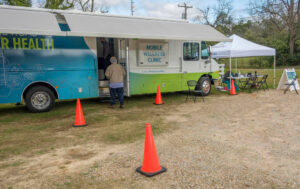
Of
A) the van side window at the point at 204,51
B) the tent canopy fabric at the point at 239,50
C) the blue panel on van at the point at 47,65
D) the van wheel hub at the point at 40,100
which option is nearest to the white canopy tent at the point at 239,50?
the tent canopy fabric at the point at 239,50

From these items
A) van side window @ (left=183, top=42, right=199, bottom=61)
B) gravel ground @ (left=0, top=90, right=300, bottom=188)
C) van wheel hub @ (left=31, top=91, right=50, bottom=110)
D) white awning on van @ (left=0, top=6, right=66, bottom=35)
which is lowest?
gravel ground @ (left=0, top=90, right=300, bottom=188)

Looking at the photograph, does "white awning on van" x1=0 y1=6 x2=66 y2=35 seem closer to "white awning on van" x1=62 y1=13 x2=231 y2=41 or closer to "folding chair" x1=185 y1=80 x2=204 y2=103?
"white awning on van" x1=62 y1=13 x2=231 y2=41

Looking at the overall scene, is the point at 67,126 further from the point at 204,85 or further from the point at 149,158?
the point at 204,85

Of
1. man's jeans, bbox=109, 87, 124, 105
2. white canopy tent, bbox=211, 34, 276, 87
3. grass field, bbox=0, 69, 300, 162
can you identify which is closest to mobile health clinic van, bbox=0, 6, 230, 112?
man's jeans, bbox=109, 87, 124, 105

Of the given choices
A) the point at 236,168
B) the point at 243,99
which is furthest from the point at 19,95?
the point at 243,99

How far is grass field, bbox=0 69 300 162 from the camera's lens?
520 centimetres

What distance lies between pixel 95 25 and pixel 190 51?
430cm

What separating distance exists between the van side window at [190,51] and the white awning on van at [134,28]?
25.9 inches

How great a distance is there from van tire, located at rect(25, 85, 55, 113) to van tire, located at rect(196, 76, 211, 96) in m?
5.79

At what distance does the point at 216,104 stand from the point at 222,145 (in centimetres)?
446

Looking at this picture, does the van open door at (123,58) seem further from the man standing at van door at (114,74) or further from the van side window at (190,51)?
the van side window at (190,51)

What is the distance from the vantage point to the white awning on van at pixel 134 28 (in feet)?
24.7

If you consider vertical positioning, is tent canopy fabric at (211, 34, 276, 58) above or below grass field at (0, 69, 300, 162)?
above

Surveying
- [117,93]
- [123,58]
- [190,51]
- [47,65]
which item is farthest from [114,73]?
[190,51]
